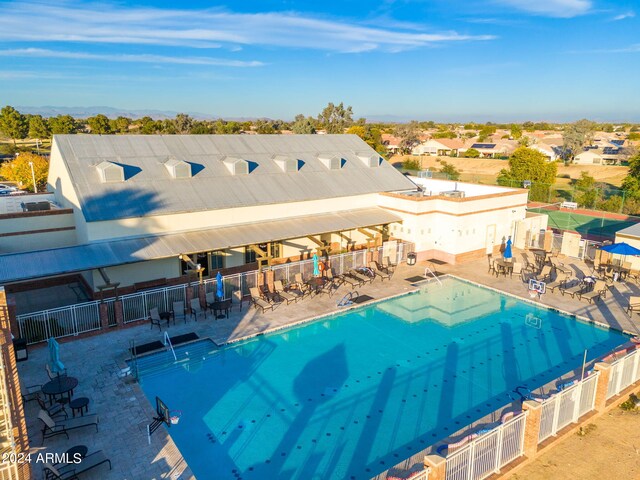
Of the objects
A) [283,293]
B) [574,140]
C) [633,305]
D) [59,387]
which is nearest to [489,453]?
[59,387]

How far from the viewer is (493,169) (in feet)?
282

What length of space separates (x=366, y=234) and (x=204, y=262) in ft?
33.8

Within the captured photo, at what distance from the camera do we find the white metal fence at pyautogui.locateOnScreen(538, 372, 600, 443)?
38.9 feet

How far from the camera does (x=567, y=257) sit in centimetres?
2991

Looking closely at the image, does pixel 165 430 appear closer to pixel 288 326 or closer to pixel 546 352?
pixel 288 326

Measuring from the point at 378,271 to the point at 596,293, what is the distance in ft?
37.6

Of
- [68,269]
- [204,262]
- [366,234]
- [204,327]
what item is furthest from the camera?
[366,234]

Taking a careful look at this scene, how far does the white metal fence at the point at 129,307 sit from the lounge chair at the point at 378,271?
2.25m

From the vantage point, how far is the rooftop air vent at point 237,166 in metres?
26.5

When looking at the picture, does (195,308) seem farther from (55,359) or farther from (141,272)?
(55,359)

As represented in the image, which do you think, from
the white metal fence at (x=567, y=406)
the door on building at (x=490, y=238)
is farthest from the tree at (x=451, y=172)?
the white metal fence at (x=567, y=406)

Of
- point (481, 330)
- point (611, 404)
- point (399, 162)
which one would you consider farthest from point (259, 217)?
point (399, 162)

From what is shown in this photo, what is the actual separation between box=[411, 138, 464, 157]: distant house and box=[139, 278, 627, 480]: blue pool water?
92212 millimetres

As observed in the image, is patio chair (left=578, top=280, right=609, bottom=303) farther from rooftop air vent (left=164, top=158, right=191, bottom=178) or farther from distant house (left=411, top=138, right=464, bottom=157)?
distant house (left=411, top=138, right=464, bottom=157)
